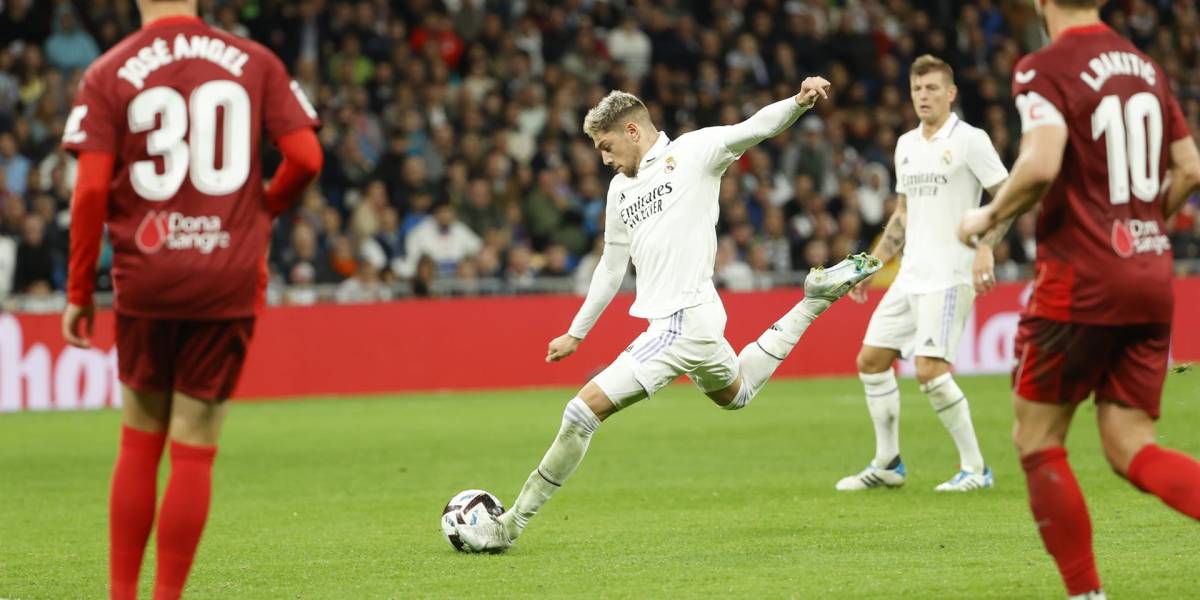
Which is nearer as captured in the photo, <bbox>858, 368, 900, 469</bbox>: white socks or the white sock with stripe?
the white sock with stripe

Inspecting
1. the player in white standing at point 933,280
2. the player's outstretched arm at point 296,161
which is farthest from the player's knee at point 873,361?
the player's outstretched arm at point 296,161

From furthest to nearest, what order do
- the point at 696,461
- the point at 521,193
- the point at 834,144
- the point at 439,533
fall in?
the point at 834,144 < the point at 521,193 < the point at 696,461 < the point at 439,533

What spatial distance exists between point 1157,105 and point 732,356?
2949 millimetres

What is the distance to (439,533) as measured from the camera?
8.30 meters

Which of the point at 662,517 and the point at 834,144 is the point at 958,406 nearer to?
the point at 662,517

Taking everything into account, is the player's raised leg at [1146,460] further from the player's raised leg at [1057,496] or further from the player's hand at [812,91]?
the player's hand at [812,91]

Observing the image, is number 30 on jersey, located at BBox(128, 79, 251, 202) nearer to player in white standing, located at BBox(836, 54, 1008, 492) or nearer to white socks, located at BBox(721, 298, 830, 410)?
white socks, located at BBox(721, 298, 830, 410)

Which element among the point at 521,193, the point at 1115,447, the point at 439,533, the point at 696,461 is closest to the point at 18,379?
the point at 521,193

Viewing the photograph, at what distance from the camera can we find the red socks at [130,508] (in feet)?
17.8

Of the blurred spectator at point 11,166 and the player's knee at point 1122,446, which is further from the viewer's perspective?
the blurred spectator at point 11,166

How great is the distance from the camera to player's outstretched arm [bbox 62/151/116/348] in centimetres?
512

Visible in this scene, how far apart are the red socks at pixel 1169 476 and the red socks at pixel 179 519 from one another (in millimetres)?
3140

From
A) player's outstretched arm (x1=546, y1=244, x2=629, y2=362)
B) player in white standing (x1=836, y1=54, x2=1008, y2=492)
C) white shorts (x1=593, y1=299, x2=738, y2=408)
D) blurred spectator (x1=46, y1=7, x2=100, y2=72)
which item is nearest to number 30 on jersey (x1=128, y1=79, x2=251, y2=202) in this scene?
white shorts (x1=593, y1=299, x2=738, y2=408)

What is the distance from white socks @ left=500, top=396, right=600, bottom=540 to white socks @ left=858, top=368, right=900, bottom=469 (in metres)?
2.93
